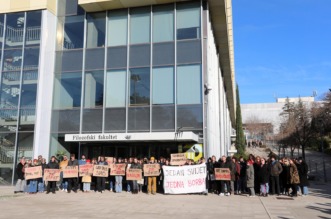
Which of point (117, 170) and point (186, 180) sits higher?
point (117, 170)

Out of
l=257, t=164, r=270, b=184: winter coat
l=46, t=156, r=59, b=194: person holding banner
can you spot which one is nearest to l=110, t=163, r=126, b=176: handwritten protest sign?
l=46, t=156, r=59, b=194: person holding banner

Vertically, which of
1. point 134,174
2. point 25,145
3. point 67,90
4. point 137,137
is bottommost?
point 134,174

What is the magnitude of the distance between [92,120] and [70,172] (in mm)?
4033

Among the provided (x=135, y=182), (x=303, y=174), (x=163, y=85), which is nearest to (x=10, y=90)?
(x=163, y=85)

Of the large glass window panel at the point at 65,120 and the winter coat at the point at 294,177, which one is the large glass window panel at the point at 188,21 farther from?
the winter coat at the point at 294,177

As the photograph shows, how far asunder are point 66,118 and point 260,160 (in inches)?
444

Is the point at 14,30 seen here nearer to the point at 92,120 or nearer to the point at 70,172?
the point at 92,120

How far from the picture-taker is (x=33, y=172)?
16.9 meters

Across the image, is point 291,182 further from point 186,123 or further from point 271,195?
point 186,123

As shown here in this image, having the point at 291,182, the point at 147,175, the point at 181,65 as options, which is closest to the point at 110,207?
the point at 147,175

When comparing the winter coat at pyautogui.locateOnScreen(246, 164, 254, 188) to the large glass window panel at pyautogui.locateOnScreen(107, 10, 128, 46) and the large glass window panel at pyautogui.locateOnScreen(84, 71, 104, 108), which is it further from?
the large glass window panel at pyautogui.locateOnScreen(107, 10, 128, 46)

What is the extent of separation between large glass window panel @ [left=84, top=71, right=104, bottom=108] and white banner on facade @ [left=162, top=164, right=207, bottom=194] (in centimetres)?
666

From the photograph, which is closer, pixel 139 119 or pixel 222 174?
pixel 222 174

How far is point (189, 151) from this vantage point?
746 inches
